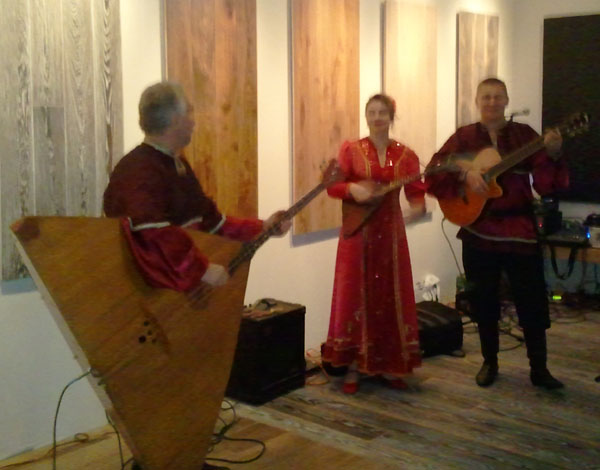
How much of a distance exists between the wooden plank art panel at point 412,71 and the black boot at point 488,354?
1.51 metres

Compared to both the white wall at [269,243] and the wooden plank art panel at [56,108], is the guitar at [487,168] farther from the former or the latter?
the wooden plank art panel at [56,108]

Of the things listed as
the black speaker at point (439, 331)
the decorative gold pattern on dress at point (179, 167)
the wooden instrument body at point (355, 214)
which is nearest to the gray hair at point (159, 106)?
the decorative gold pattern on dress at point (179, 167)

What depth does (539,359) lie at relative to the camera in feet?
12.1

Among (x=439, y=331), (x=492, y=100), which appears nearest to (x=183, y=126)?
(x=492, y=100)

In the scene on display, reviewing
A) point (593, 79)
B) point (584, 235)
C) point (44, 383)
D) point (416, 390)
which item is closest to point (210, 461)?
point (44, 383)

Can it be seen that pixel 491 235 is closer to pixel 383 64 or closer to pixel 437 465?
pixel 437 465

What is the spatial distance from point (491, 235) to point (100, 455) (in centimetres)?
199

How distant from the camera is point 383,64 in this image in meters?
4.64

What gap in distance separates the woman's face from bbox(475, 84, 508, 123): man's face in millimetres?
449

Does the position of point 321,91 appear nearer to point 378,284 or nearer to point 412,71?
point 412,71

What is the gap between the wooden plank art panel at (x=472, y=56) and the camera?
17.6 ft

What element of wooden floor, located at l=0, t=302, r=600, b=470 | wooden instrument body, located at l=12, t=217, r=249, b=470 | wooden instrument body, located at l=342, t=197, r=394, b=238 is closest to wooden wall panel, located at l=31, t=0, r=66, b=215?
wooden instrument body, located at l=12, t=217, r=249, b=470

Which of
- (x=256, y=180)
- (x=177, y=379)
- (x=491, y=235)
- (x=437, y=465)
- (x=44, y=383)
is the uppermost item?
(x=256, y=180)

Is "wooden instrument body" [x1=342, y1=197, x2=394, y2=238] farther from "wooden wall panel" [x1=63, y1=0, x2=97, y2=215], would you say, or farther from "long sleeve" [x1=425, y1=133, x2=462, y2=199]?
"wooden wall panel" [x1=63, y1=0, x2=97, y2=215]
